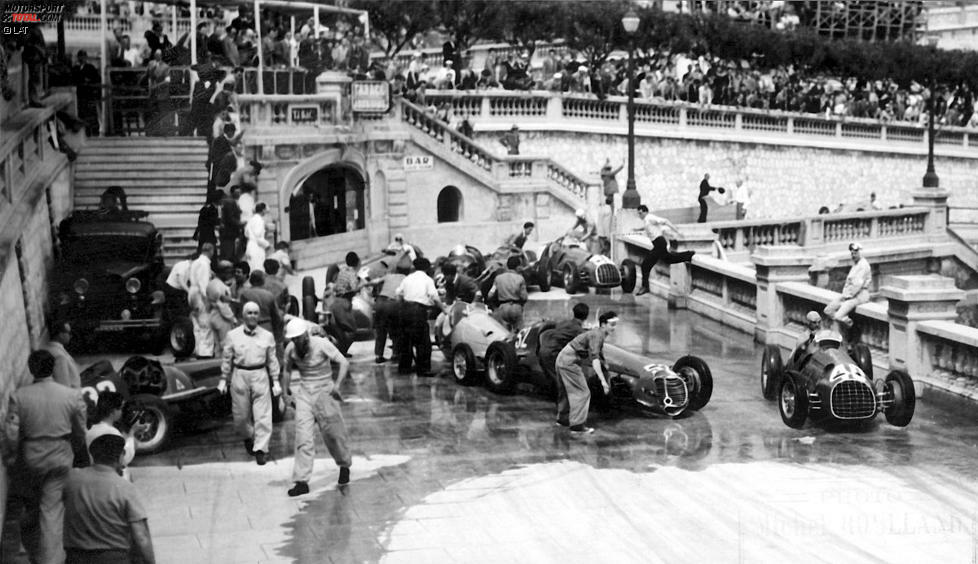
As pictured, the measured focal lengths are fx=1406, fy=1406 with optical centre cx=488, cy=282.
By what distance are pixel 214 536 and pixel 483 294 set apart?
1231cm

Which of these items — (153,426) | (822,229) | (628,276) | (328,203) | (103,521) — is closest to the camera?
(103,521)

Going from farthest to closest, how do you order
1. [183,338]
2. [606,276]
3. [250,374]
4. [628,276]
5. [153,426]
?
[628,276]
[606,276]
[183,338]
[153,426]
[250,374]

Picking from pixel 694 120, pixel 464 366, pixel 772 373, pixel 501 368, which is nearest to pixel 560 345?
pixel 501 368

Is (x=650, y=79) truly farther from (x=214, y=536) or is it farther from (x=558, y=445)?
(x=214, y=536)

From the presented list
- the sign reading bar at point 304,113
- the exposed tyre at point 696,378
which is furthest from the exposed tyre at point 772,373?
the sign reading bar at point 304,113

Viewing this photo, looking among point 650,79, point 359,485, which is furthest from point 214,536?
point 650,79

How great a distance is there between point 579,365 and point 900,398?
159 inches

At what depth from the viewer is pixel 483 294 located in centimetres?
2525

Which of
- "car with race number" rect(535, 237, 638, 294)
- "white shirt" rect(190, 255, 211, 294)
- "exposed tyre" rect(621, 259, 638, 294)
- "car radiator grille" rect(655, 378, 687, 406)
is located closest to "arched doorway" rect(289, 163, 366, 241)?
"car with race number" rect(535, 237, 638, 294)

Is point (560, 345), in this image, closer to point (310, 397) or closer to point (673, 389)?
point (673, 389)

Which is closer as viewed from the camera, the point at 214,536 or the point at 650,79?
the point at 214,536

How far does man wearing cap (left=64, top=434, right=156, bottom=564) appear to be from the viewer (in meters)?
10.1

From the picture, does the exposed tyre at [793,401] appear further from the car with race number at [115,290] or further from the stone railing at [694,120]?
the stone railing at [694,120]

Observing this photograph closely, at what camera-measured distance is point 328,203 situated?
3219 cm
